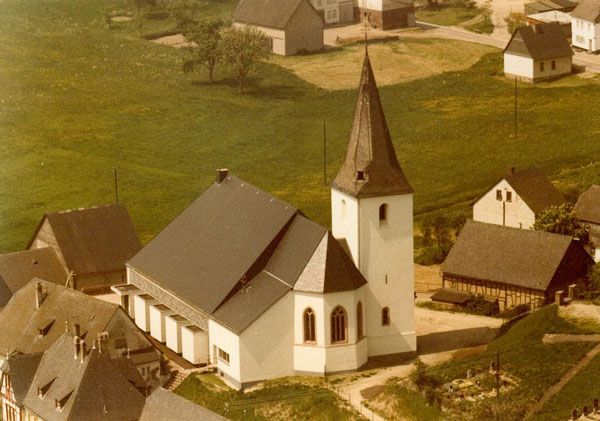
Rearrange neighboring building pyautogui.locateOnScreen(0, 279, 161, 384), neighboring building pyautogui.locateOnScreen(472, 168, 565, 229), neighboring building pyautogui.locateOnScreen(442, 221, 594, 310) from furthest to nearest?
neighboring building pyautogui.locateOnScreen(472, 168, 565, 229), neighboring building pyautogui.locateOnScreen(442, 221, 594, 310), neighboring building pyautogui.locateOnScreen(0, 279, 161, 384)

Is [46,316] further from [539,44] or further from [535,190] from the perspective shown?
[539,44]

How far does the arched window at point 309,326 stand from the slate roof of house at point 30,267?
90.1ft

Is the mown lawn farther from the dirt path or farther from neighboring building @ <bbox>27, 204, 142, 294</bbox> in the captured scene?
neighboring building @ <bbox>27, 204, 142, 294</bbox>

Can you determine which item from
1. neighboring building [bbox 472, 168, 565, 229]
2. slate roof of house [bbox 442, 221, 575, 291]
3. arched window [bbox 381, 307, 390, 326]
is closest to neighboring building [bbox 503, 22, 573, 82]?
neighboring building [bbox 472, 168, 565, 229]

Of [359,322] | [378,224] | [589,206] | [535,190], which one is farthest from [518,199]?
[359,322]

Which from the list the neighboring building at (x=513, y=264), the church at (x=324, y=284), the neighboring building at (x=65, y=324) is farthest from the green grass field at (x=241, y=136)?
the church at (x=324, y=284)

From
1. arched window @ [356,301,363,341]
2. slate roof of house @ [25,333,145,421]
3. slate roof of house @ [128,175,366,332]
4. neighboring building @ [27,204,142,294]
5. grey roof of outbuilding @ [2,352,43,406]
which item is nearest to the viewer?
slate roof of house @ [25,333,145,421]

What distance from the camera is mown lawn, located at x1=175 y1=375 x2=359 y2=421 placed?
361 ft

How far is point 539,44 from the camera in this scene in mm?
190375

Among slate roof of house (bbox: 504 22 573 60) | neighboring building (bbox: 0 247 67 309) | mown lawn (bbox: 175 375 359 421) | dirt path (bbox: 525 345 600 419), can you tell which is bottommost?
mown lawn (bbox: 175 375 359 421)

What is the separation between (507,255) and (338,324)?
68.2ft

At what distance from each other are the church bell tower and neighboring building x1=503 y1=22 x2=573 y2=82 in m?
74.9

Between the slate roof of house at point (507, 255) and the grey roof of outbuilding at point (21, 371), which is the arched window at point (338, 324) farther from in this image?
the slate roof of house at point (507, 255)

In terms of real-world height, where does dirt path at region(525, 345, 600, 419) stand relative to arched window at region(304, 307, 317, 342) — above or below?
below
